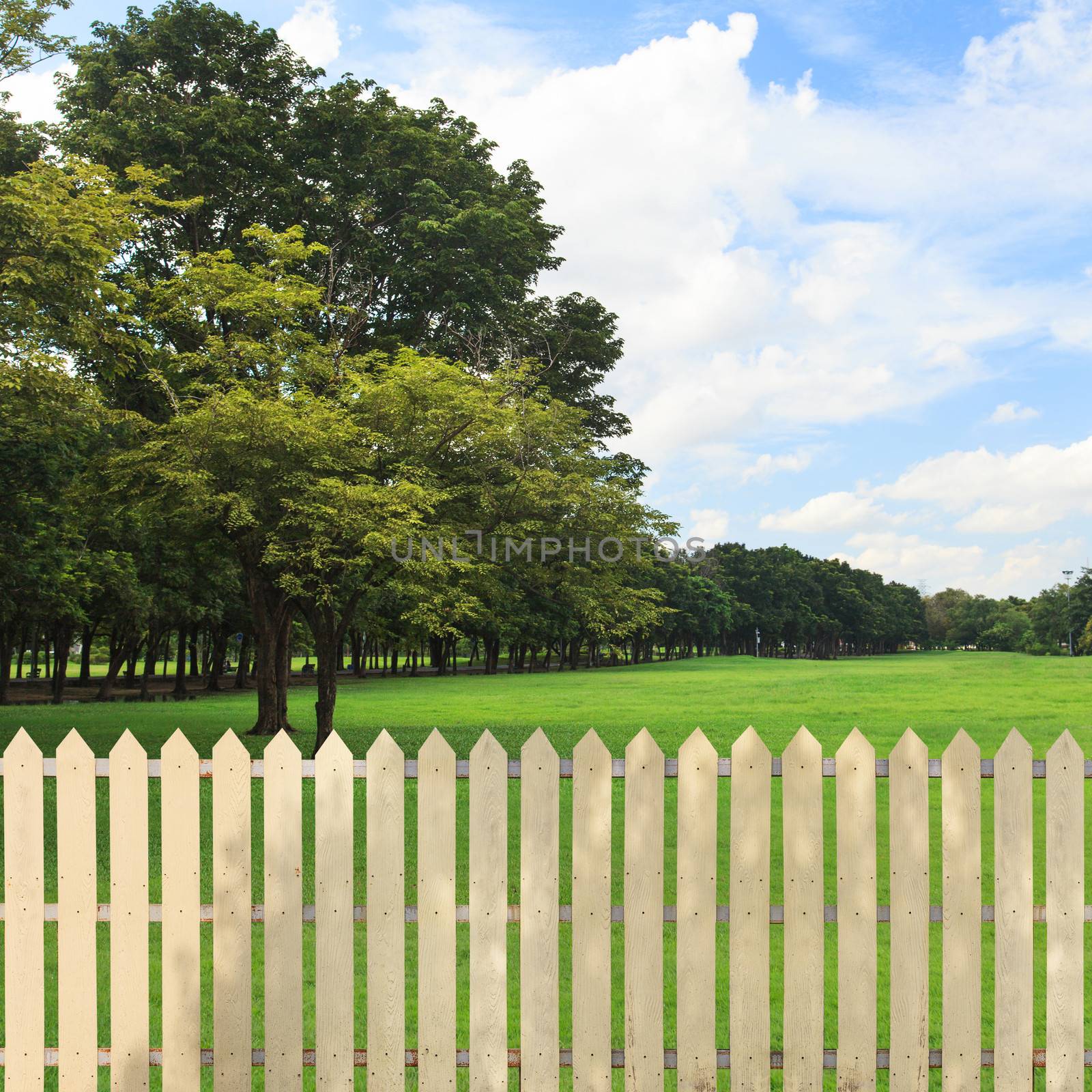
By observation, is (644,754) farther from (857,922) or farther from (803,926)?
(857,922)

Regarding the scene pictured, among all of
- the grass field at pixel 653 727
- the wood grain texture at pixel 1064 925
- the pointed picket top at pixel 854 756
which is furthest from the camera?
the grass field at pixel 653 727

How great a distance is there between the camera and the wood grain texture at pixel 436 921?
5262 millimetres

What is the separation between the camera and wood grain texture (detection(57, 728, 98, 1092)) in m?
5.45

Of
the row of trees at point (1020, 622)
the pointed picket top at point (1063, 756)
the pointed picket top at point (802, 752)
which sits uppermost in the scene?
the pointed picket top at point (802, 752)

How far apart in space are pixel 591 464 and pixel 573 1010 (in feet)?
→ 57.4

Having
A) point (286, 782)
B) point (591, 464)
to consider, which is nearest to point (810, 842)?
point (286, 782)

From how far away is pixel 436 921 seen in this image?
17.4 ft

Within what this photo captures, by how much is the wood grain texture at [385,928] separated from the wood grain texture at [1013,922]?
323 cm

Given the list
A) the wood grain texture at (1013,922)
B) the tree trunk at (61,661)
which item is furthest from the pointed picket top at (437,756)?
the tree trunk at (61,661)

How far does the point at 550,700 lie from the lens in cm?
4088

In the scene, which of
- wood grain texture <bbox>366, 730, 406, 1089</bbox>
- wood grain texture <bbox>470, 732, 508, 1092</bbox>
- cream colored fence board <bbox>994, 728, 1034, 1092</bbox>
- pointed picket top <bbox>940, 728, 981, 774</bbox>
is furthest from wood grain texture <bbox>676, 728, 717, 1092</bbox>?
cream colored fence board <bbox>994, 728, 1034, 1092</bbox>

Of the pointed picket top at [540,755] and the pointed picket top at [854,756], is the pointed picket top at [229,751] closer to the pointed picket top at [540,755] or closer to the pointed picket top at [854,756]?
the pointed picket top at [540,755]

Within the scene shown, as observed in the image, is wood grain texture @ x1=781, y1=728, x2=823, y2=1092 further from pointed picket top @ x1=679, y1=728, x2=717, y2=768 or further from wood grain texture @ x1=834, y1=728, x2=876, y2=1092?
pointed picket top @ x1=679, y1=728, x2=717, y2=768

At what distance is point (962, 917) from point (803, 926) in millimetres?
909
